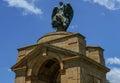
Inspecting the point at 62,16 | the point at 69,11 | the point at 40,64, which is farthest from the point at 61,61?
the point at 69,11

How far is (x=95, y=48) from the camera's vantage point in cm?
2786

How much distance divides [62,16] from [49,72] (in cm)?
522

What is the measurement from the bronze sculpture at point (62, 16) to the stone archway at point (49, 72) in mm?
3192

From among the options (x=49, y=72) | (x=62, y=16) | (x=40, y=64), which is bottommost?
(x=49, y=72)

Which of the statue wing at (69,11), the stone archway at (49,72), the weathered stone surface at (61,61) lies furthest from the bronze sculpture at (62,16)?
the stone archway at (49,72)

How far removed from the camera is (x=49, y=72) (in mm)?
28938

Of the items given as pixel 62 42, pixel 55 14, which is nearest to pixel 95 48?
pixel 62 42

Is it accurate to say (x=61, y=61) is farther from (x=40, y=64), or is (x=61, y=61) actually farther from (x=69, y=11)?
(x=69, y=11)

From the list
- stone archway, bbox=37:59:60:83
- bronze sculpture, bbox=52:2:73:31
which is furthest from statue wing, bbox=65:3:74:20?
stone archway, bbox=37:59:60:83

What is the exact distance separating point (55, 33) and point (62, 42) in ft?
5.41

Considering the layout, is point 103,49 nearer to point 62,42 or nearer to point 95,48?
point 95,48

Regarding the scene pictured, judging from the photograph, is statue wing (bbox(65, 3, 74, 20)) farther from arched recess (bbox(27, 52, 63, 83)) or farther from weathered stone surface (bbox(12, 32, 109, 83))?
arched recess (bbox(27, 52, 63, 83))

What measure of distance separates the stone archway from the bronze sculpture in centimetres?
319

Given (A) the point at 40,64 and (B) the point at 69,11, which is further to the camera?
(B) the point at 69,11
